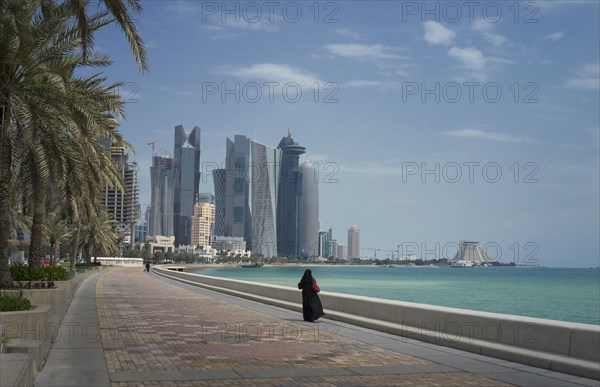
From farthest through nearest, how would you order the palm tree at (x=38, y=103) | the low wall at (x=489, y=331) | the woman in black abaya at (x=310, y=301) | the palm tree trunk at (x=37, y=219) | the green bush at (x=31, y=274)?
the palm tree trunk at (x=37, y=219) < the green bush at (x=31, y=274) < the woman in black abaya at (x=310, y=301) < the palm tree at (x=38, y=103) < the low wall at (x=489, y=331)

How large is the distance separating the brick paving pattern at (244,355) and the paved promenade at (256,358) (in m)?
0.02

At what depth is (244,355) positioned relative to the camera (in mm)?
12414

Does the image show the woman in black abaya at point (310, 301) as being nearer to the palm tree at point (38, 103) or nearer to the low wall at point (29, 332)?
the palm tree at point (38, 103)

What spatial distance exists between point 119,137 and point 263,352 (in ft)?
Answer: 51.5

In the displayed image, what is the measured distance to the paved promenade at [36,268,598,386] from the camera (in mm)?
9992

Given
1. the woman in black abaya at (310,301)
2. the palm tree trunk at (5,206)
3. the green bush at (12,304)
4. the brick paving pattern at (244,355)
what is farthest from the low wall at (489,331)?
the palm tree trunk at (5,206)

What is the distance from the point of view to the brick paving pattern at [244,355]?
998 cm

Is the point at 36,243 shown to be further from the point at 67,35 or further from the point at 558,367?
the point at 558,367

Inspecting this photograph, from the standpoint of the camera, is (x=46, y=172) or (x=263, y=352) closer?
(x=263, y=352)

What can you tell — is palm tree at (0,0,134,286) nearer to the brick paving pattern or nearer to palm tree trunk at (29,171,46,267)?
palm tree trunk at (29,171,46,267)

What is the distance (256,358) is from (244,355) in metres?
0.44

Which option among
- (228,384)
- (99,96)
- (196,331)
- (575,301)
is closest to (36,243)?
(99,96)

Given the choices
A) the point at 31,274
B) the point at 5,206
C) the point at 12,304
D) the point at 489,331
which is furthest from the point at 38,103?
the point at 489,331

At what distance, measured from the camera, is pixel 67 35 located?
1922 cm
